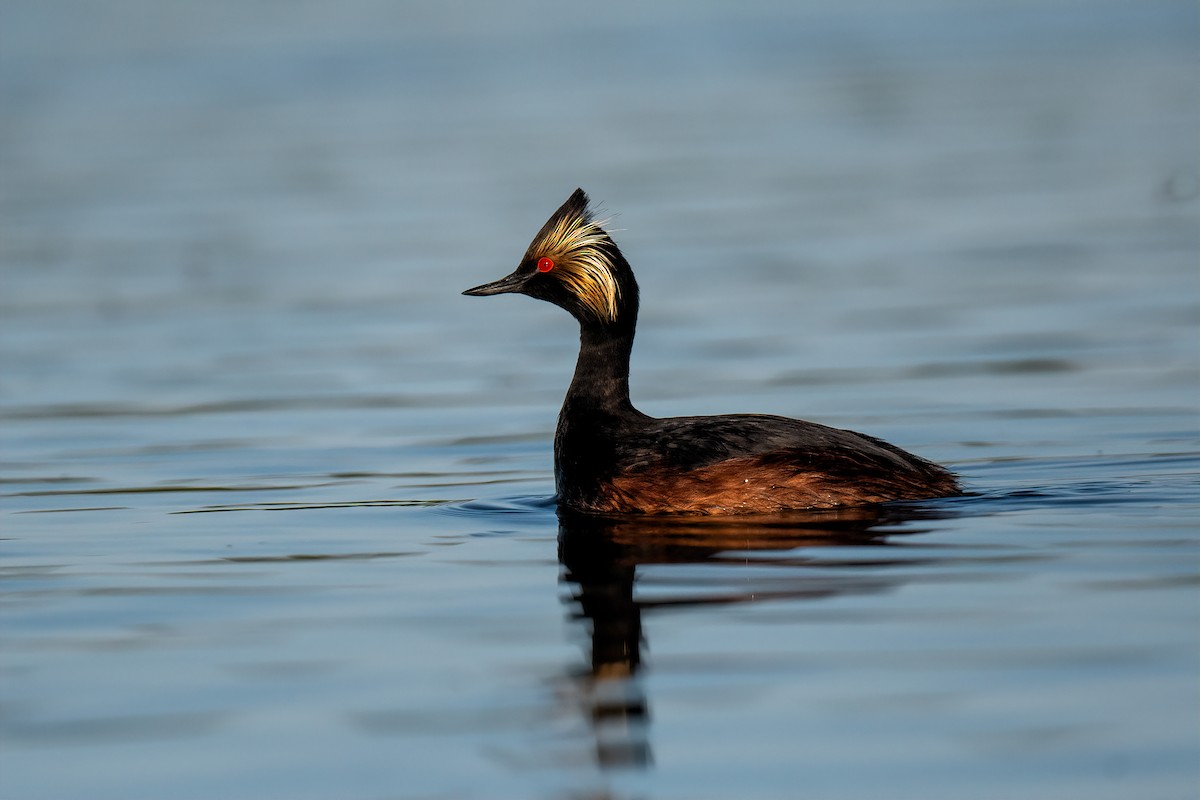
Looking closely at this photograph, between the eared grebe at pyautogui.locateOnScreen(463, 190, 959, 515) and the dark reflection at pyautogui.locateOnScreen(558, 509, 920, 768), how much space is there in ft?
0.49

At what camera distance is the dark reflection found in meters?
7.25

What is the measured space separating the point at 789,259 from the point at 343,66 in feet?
73.1

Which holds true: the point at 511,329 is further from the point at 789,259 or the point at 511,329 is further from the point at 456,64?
the point at 456,64

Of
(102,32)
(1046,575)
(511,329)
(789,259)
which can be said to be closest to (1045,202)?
(789,259)

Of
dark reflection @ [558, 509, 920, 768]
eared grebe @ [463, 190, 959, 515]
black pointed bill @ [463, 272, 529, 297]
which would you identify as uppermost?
black pointed bill @ [463, 272, 529, 297]

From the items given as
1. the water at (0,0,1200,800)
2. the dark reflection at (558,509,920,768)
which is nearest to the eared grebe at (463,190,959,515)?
the dark reflection at (558,509,920,768)

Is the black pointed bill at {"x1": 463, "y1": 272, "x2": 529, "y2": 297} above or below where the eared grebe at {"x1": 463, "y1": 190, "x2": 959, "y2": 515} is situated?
above

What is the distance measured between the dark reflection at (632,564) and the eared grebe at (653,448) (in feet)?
0.49

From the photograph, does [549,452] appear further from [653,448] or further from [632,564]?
[632,564]

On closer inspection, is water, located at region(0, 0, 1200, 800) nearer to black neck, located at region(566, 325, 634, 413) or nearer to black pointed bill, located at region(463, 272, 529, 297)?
black neck, located at region(566, 325, 634, 413)

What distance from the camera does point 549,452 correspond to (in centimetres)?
1295

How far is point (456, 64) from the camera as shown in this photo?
40844 millimetres

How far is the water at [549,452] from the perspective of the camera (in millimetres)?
6996

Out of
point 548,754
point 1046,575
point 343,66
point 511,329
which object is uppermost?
point 343,66
